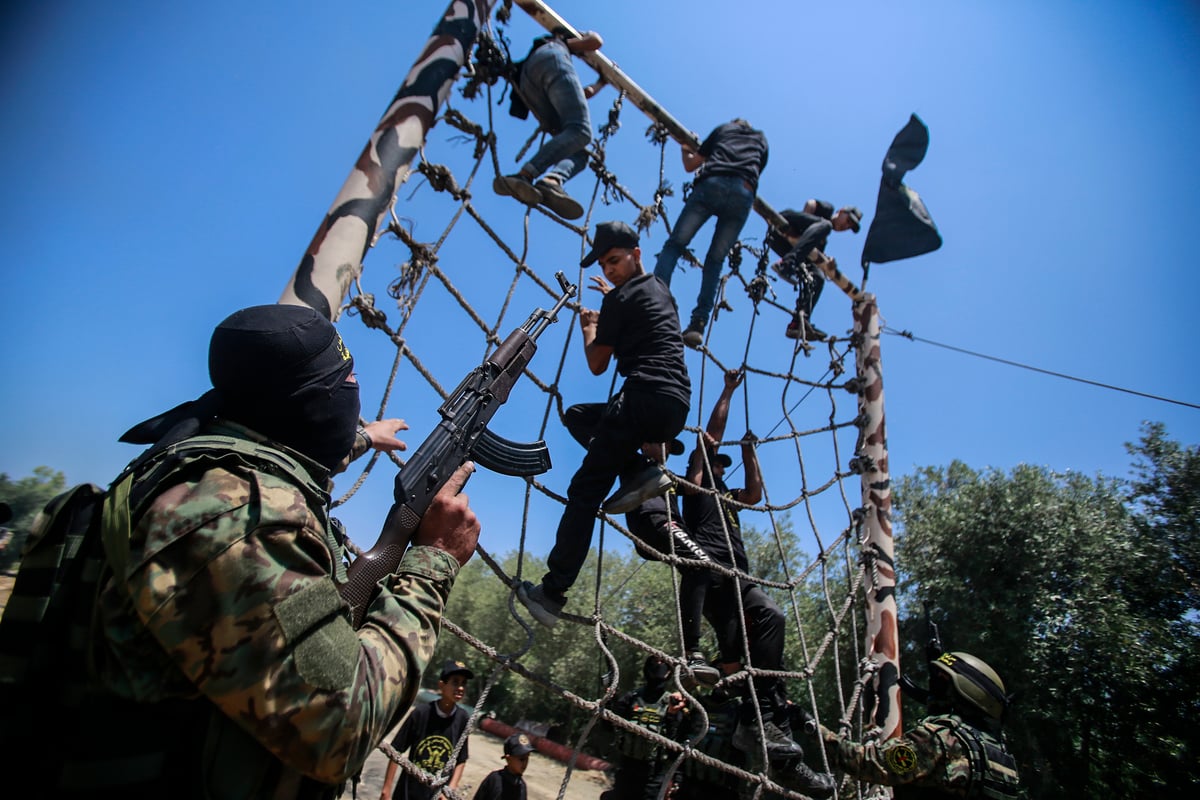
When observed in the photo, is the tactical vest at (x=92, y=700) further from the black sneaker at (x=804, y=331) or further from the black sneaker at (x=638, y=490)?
the black sneaker at (x=804, y=331)

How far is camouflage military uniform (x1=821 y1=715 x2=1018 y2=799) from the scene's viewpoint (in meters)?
2.65

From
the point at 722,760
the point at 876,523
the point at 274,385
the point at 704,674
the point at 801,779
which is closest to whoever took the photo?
the point at 274,385

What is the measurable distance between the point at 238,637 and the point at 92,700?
212mm

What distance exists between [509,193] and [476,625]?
87.1 ft

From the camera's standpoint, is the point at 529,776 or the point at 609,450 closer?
the point at 609,450

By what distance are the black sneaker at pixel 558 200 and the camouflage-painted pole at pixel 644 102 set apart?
1110mm

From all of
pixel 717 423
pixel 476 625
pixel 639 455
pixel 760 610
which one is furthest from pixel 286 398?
pixel 476 625

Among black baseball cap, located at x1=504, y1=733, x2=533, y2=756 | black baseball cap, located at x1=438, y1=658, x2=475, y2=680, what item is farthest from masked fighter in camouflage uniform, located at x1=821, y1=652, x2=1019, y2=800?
black baseball cap, located at x1=438, y1=658, x2=475, y2=680

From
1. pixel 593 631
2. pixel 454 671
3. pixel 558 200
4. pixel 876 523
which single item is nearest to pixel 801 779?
pixel 876 523

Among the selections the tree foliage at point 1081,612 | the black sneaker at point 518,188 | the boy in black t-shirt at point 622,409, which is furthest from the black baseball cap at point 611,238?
the tree foliage at point 1081,612

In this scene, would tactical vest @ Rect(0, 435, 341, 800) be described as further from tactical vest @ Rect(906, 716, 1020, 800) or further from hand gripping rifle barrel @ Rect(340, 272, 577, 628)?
tactical vest @ Rect(906, 716, 1020, 800)

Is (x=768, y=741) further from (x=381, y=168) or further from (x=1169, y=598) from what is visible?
(x=1169, y=598)

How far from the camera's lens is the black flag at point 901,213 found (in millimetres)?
5223

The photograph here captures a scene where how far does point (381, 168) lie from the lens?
215 centimetres
